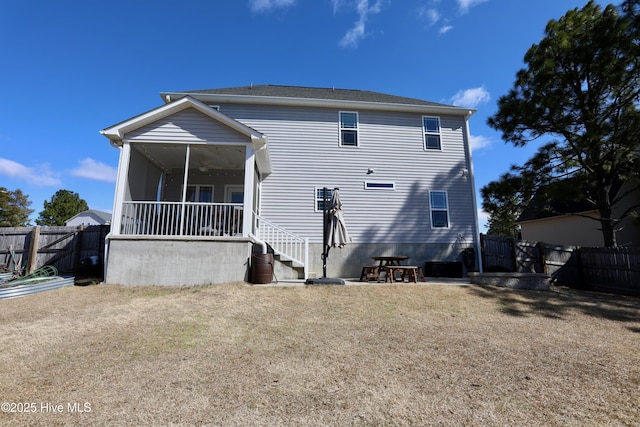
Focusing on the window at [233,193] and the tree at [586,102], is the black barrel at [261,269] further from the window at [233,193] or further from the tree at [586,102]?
the tree at [586,102]

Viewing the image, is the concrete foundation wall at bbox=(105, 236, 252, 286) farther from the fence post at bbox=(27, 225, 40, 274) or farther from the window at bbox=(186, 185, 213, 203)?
the window at bbox=(186, 185, 213, 203)

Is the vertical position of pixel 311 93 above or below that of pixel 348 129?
above

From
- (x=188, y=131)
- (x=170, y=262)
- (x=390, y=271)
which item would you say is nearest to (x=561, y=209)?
(x=390, y=271)

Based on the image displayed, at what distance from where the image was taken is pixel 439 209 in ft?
36.8

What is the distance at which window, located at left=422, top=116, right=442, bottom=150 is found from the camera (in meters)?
11.7

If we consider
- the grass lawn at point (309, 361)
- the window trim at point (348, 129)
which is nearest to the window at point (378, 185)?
the window trim at point (348, 129)

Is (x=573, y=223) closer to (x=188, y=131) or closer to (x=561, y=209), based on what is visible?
(x=561, y=209)

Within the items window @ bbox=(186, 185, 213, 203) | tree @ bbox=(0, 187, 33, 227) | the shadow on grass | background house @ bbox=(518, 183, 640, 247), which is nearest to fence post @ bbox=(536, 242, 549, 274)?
the shadow on grass

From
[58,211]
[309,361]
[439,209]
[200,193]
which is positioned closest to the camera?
[309,361]

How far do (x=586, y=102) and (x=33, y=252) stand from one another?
59.6 ft

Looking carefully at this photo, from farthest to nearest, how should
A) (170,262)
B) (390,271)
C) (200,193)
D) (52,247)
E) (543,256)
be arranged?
(200,193) < (543,256) < (52,247) < (390,271) < (170,262)

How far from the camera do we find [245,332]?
4492mm

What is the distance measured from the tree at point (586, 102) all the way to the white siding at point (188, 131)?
9653 millimetres

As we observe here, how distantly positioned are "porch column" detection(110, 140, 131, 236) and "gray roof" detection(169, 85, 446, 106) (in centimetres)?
397
